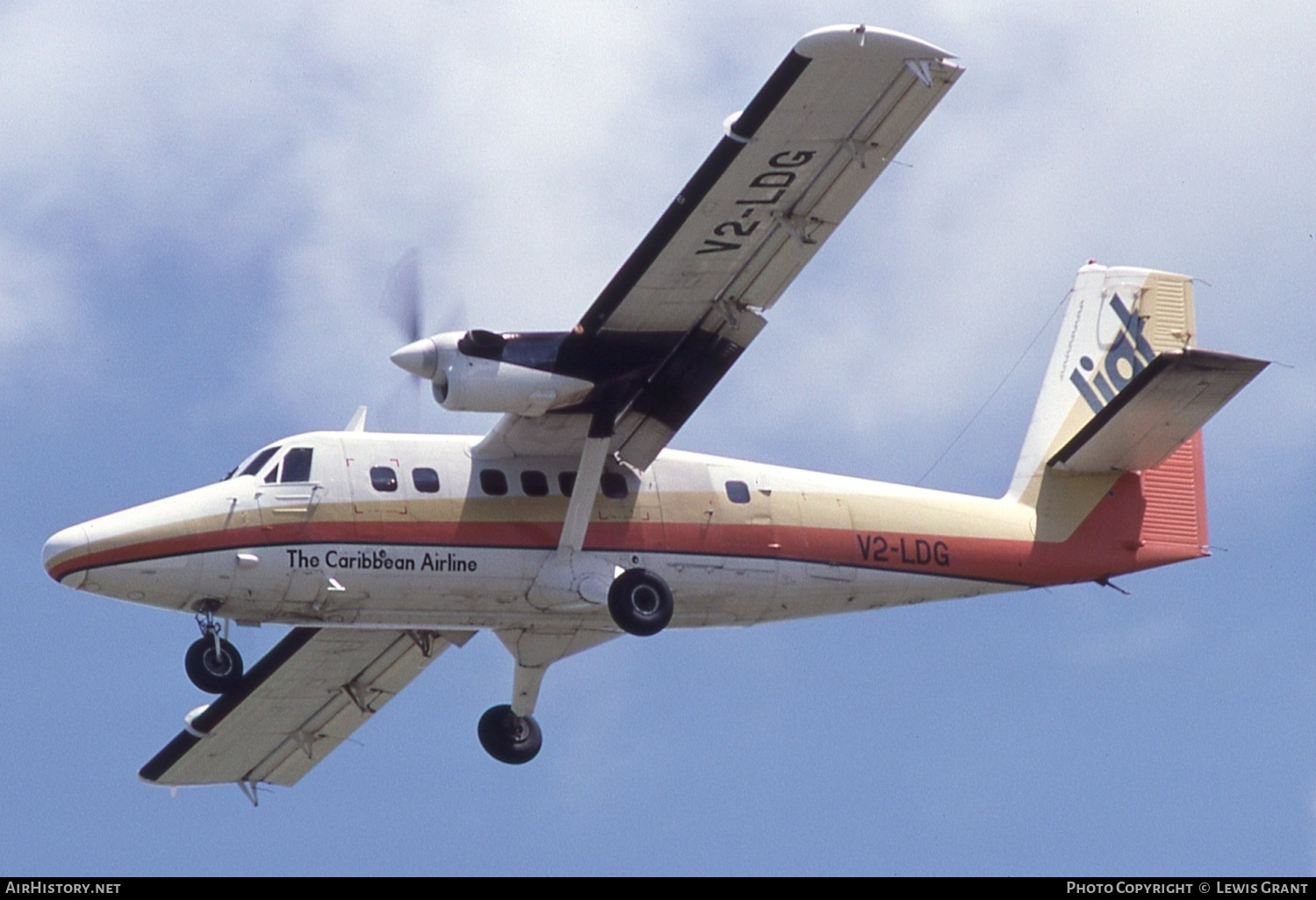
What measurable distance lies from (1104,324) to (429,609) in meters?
Result: 9.61

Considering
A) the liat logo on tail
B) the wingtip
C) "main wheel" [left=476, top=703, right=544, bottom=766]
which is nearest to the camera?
the wingtip

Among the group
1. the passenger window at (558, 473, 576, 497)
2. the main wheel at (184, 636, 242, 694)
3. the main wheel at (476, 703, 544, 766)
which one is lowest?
the main wheel at (184, 636, 242, 694)

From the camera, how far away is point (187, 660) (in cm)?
2336

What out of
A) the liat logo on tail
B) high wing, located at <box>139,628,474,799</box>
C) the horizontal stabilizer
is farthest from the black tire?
the liat logo on tail

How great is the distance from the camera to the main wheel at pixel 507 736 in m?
26.5

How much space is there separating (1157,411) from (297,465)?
30.2 feet

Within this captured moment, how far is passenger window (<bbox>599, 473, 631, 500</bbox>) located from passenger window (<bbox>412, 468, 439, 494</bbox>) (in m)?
1.76

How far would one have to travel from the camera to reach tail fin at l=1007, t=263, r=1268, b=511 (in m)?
25.0

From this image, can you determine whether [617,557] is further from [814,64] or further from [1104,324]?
[1104,324]

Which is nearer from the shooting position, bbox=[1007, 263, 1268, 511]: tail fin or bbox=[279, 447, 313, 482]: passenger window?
bbox=[279, 447, 313, 482]: passenger window

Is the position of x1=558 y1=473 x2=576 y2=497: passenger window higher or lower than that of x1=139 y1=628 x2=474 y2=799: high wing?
higher

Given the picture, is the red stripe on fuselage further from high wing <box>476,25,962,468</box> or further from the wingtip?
the wingtip

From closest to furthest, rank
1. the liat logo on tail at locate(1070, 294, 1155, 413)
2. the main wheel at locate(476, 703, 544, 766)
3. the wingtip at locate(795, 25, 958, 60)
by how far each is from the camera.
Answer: the wingtip at locate(795, 25, 958, 60), the main wheel at locate(476, 703, 544, 766), the liat logo on tail at locate(1070, 294, 1155, 413)

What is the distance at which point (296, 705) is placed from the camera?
27469 millimetres
